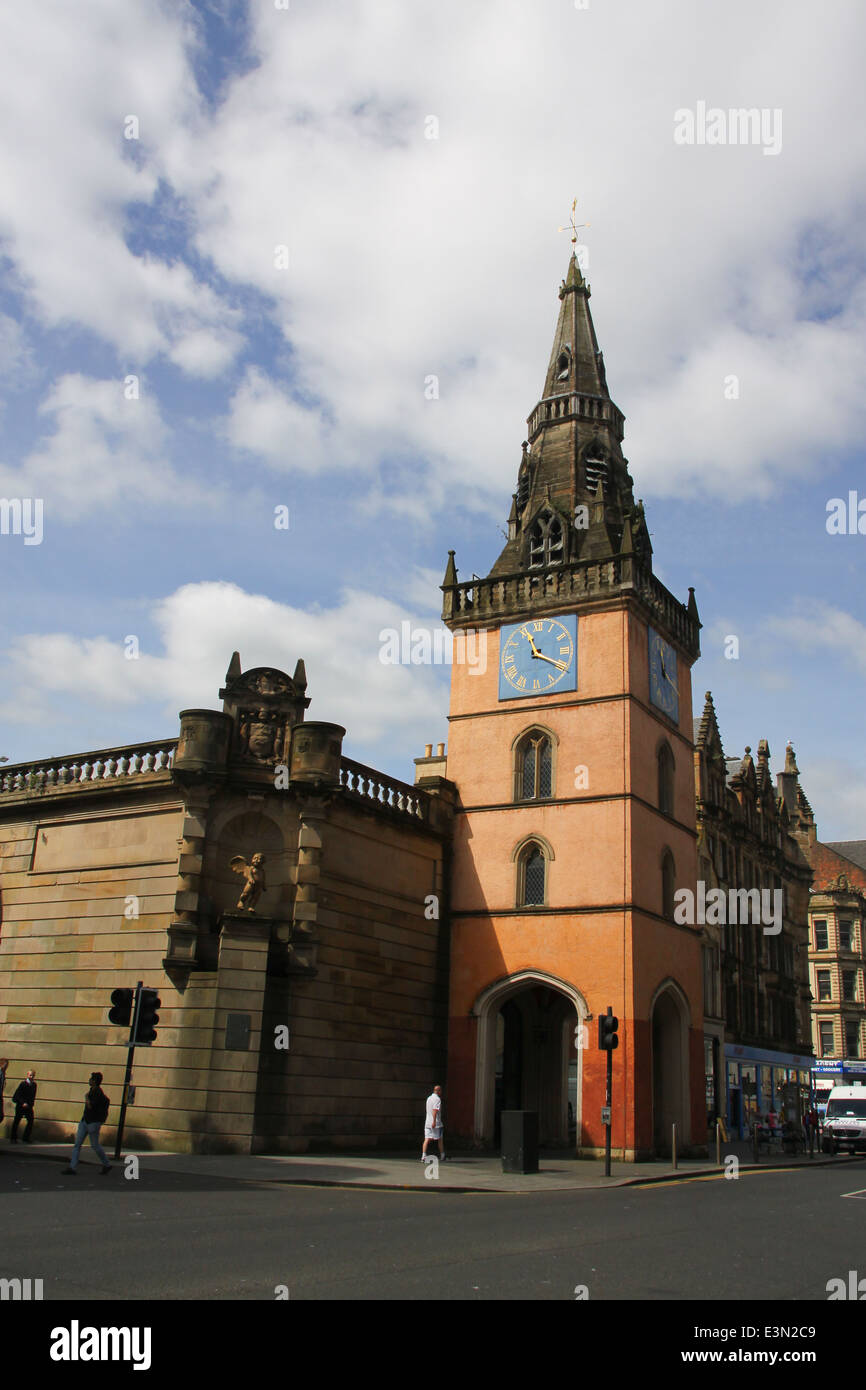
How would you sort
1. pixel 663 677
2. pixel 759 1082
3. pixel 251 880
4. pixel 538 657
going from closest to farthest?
pixel 251 880
pixel 538 657
pixel 663 677
pixel 759 1082

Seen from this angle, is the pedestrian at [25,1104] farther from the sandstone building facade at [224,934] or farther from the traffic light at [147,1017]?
the traffic light at [147,1017]

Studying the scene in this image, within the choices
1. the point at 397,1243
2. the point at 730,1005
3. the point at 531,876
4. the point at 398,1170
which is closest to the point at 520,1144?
the point at 398,1170

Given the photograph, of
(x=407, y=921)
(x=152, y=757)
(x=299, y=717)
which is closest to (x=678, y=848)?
(x=407, y=921)

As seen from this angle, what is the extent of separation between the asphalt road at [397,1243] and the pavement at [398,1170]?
38.7 inches

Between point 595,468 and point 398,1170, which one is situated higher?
point 595,468

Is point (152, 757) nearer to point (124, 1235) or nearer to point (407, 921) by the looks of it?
point (407, 921)

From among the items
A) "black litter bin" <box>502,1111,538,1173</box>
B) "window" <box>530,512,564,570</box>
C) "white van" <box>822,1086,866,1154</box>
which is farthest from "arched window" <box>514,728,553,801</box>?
"white van" <box>822,1086,866,1154</box>

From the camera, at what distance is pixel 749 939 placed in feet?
185

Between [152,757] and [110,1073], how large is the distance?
7206 mm

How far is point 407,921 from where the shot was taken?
1209 inches

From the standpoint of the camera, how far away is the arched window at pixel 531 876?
3153 centimetres

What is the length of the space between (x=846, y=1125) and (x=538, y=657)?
822 inches

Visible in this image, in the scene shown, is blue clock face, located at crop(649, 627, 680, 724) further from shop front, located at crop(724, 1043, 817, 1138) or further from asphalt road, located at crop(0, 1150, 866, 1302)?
shop front, located at crop(724, 1043, 817, 1138)

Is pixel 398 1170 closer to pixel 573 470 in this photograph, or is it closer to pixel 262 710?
pixel 262 710
